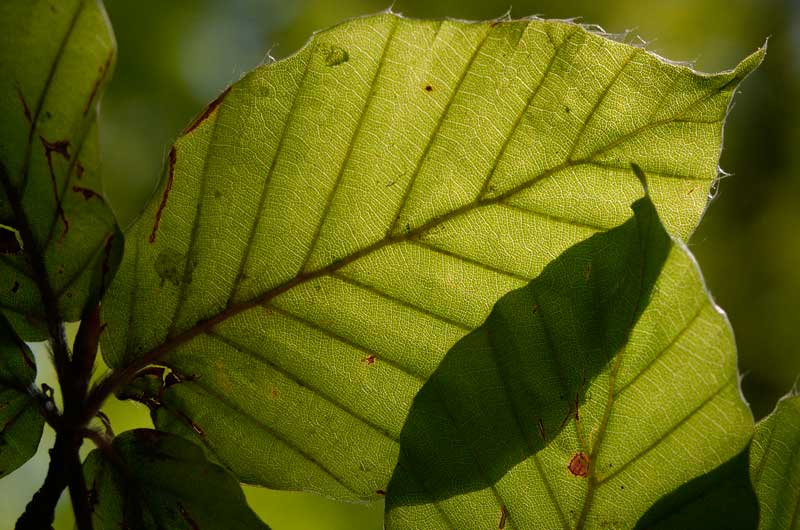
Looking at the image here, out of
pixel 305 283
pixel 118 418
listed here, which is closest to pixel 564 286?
pixel 305 283

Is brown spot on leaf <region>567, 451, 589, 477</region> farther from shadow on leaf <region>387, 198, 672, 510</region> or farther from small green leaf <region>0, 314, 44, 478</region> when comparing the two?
small green leaf <region>0, 314, 44, 478</region>

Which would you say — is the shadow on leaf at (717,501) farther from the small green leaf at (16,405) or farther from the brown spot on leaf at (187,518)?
the small green leaf at (16,405)

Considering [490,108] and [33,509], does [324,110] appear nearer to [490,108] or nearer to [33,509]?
[490,108]

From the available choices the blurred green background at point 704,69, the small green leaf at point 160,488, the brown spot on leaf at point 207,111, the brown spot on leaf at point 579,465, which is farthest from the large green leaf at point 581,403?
the blurred green background at point 704,69

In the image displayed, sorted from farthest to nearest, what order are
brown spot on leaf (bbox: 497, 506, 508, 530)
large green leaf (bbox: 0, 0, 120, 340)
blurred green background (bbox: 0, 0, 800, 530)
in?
blurred green background (bbox: 0, 0, 800, 530)
brown spot on leaf (bbox: 497, 506, 508, 530)
large green leaf (bbox: 0, 0, 120, 340)

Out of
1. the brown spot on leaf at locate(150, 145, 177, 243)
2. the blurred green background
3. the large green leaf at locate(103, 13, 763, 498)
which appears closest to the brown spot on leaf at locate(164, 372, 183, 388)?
the large green leaf at locate(103, 13, 763, 498)

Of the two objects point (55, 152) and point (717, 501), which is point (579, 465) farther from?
point (55, 152)

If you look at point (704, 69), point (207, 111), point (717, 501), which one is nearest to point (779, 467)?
point (717, 501)
